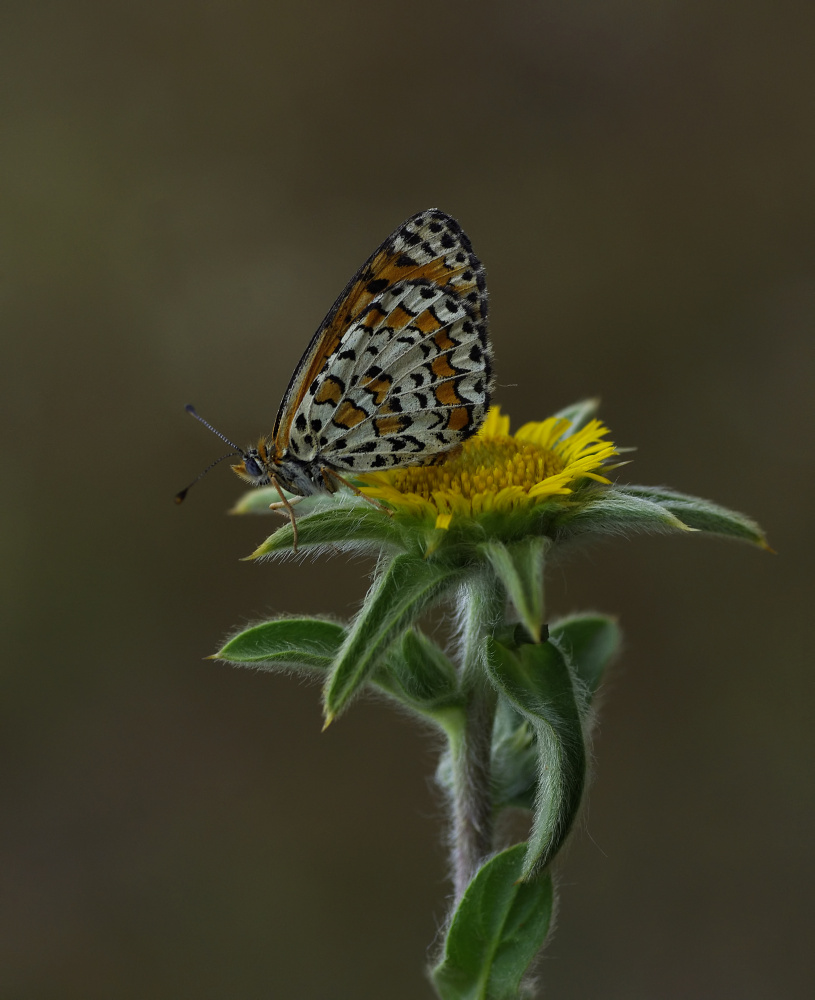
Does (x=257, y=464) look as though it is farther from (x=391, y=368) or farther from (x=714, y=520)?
(x=714, y=520)

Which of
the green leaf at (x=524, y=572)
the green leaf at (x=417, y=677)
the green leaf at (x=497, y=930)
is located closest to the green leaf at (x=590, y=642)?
the green leaf at (x=417, y=677)

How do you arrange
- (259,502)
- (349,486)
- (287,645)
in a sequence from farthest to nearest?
(259,502), (349,486), (287,645)

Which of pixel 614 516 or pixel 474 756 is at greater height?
pixel 614 516

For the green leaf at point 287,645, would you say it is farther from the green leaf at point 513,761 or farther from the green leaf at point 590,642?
the green leaf at point 590,642

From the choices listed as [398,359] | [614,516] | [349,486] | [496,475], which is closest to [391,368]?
[398,359]

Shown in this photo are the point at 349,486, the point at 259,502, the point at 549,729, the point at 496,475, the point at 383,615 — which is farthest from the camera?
the point at 259,502
